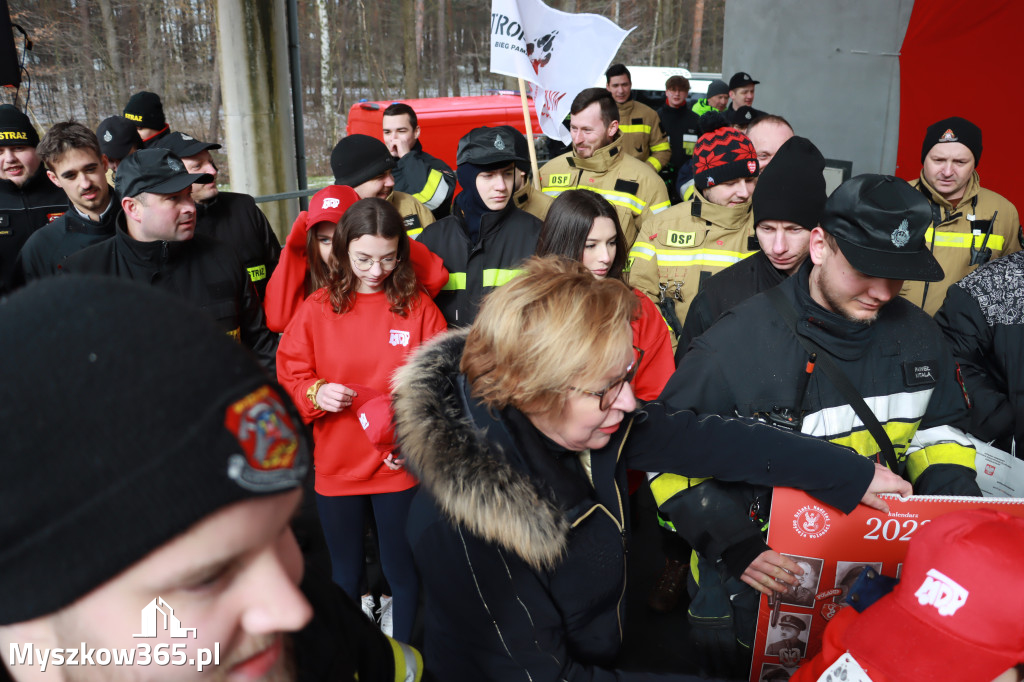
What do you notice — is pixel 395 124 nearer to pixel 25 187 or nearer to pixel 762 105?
pixel 25 187

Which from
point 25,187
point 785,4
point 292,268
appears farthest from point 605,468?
point 785,4

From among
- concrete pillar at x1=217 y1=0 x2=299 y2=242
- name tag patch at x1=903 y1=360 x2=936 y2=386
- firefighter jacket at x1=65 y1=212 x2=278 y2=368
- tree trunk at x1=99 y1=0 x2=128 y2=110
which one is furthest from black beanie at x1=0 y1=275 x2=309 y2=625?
tree trunk at x1=99 y1=0 x2=128 y2=110

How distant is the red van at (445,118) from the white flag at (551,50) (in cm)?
580

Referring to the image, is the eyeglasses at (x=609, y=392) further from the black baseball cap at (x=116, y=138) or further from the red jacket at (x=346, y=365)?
the black baseball cap at (x=116, y=138)

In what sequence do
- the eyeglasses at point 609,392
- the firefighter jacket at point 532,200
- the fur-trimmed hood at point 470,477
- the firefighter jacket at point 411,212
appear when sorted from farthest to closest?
1. the firefighter jacket at point 411,212
2. the firefighter jacket at point 532,200
3. the eyeglasses at point 609,392
4. the fur-trimmed hood at point 470,477

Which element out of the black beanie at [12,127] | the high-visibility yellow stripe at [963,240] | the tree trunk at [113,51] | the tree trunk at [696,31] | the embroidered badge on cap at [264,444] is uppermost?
the tree trunk at [696,31]

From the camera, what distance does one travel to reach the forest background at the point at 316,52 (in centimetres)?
1620

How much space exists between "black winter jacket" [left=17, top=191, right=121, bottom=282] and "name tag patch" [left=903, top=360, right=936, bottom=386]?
3.97 m

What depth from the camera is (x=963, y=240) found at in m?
4.46

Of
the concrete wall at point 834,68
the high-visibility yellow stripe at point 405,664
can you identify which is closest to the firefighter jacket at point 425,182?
the high-visibility yellow stripe at point 405,664

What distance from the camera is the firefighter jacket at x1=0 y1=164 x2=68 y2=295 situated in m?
5.30

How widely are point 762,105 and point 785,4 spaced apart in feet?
4.59

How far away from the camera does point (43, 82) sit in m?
16.0

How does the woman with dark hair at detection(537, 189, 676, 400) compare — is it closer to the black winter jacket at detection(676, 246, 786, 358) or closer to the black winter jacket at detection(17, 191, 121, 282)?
the black winter jacket at detection(676, 246, 786, 358)
